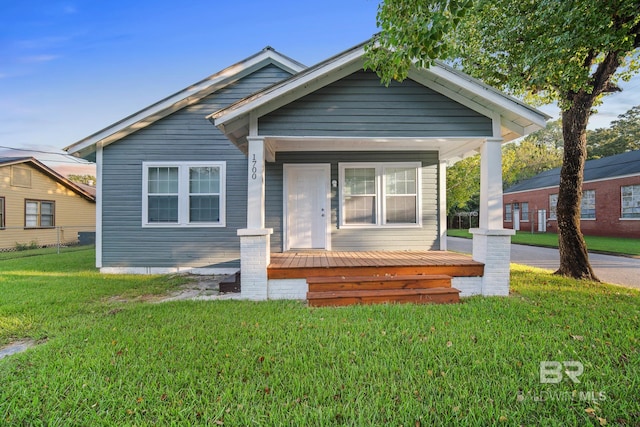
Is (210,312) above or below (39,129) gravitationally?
below

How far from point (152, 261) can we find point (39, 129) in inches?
1066

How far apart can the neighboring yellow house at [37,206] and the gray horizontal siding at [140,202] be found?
25.2 feet

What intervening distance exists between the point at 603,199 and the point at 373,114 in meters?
19.2

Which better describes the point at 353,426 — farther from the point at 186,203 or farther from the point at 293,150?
the point at 186,203

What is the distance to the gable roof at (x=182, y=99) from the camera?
268 inches

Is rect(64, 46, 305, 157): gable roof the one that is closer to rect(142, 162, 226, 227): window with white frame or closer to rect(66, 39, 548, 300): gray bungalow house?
rect(66, 39, 548, 300): gray bungalow house

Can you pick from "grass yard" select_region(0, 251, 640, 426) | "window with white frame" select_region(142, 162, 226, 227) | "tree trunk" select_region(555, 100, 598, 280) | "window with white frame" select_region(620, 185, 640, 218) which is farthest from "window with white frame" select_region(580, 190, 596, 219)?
"window with white frame" select_region(142, 162, 226, 227)

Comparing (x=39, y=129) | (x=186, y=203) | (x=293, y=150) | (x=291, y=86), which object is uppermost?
(x=39, y=129)

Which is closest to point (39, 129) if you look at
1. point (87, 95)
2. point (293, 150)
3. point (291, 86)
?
point (87, 95)

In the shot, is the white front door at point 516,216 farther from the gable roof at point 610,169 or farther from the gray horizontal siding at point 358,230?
the gray horizontal siding at point 358,230

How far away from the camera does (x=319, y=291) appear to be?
470 centimetres

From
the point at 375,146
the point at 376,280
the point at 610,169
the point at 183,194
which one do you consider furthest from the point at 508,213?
the point at 183,194

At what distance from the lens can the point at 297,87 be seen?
4.84 m

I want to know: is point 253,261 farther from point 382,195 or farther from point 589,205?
point 589,205
